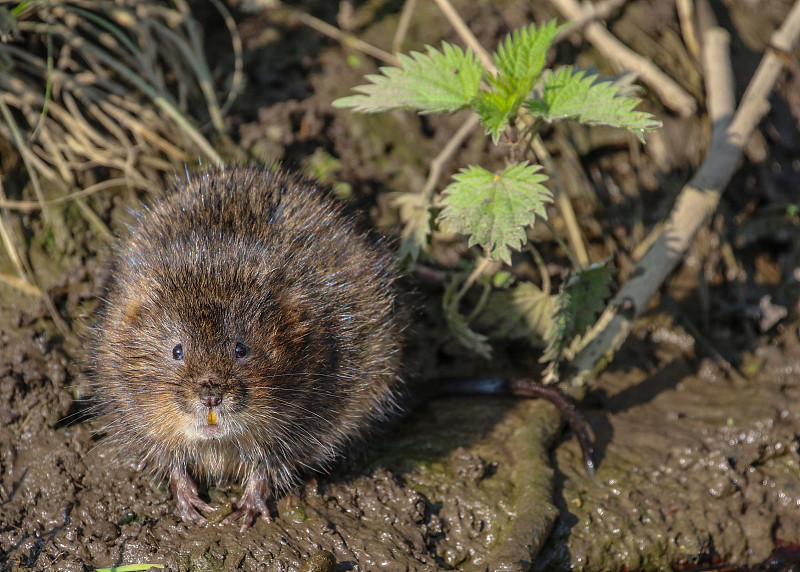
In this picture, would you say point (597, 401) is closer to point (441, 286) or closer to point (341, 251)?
point (441, 286)

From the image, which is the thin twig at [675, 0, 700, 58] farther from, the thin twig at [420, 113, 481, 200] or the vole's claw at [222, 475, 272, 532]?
the vole's claw at [222, 475, 272, 532]

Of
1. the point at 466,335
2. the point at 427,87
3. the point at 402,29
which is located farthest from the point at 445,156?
the point at 402,29

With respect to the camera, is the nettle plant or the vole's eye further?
the nettle plant

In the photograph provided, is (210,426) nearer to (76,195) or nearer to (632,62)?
(76,195)

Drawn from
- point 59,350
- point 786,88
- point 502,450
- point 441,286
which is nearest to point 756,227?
point 786,88

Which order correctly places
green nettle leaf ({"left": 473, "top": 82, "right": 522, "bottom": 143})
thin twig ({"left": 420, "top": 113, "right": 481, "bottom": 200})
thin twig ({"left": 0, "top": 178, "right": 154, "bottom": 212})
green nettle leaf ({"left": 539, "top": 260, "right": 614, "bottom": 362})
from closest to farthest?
green nettle leaf ({"left": 473, "top": 82, "right": 522, "bottom": 143}) → green nettle leaf ({"left": 539, "top": 260, "right": 614, "bottom": 362}) → thin twig ({"left": 0, "top": 178, "right": 154, "bottom": 212}) → thin twig ({"left": 420, "top": 113, "right": 481, "bottom": 200})

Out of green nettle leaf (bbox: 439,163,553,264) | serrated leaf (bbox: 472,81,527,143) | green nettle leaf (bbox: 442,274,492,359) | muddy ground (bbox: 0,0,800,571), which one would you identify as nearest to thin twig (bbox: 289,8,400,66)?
muddy ground (bbox: 0,0,800,571)
